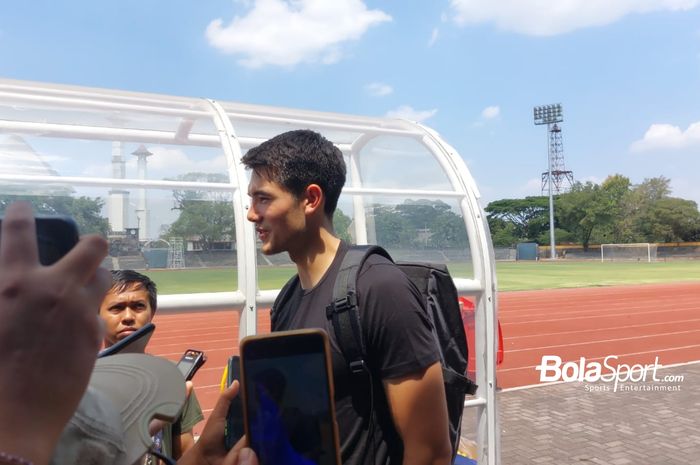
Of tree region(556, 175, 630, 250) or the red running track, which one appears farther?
tree region(556, 175, 630, 250)

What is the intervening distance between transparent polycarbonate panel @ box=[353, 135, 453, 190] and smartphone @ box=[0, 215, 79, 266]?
3104 mm

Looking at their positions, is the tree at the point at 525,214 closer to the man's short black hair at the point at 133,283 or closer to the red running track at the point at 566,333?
the red running track at the point at 566,333

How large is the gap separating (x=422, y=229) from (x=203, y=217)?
138cm

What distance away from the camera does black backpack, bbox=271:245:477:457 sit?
1577 mm

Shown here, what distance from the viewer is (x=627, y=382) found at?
7.57 meters

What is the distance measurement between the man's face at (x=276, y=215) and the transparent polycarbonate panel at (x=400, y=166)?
6.12 feet

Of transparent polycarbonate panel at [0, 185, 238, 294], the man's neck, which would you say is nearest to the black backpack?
the man's neck

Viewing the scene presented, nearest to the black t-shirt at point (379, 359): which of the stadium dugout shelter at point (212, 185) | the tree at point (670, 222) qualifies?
the stadium dugout shelter at point (212, 185)

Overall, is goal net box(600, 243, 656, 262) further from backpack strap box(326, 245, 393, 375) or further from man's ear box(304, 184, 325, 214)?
backpack strap box(326, 245, 393, 375)

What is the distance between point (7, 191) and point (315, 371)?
2346mm

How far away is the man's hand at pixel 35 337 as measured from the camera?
0.54 metres

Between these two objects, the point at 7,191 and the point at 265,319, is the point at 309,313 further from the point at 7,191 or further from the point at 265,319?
the point at 7,191

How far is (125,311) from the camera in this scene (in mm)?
2311

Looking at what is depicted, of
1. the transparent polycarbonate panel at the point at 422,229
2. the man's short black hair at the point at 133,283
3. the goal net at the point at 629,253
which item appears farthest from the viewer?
the goal net at the point at 629,253
